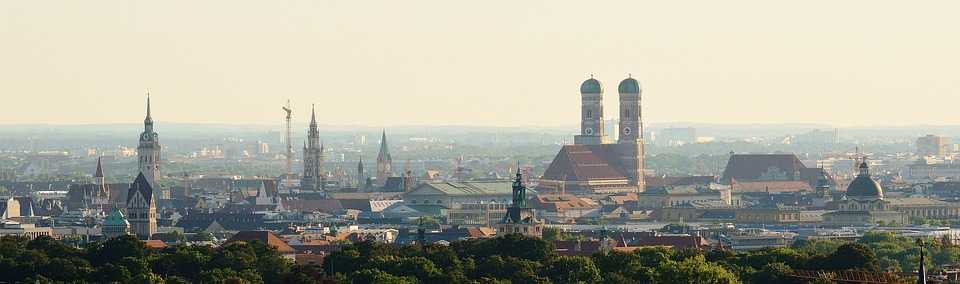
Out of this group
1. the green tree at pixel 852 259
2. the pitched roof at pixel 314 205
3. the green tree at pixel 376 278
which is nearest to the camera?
the green tree at pixel 376 278

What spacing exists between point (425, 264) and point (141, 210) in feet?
200

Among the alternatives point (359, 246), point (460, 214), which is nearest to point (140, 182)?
point (460, 214)

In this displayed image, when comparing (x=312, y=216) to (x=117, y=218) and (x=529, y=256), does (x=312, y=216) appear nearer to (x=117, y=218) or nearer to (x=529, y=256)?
(x=117, y=218)

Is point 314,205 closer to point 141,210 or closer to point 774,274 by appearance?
point 141,210

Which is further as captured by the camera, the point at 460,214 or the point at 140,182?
the point at 460,214

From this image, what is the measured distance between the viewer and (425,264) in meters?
93.2

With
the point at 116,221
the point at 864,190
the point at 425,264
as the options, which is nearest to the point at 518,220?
the point at 116,221

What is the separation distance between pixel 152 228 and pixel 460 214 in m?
27.4

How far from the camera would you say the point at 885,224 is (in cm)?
16375

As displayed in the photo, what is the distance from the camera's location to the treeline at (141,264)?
298 ft

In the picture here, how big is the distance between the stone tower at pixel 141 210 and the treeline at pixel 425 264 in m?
40.4

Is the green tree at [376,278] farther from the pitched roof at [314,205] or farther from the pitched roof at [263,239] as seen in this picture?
the pitched roof at [314,205]

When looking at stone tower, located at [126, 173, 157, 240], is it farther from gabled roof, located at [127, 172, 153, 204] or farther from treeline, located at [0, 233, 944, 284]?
treeline, located at [0, 233, 944, 284]

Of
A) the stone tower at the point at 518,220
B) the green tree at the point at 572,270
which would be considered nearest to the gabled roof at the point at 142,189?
the stone tower at the point at 518,220
